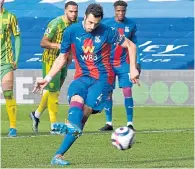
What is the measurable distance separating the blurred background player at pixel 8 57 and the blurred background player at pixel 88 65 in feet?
10.0

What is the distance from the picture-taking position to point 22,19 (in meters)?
26.3

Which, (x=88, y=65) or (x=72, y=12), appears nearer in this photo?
(x=88, y=65)

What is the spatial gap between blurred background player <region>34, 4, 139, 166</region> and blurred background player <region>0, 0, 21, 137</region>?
3.06 m

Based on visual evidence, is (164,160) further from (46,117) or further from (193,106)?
(193,106)

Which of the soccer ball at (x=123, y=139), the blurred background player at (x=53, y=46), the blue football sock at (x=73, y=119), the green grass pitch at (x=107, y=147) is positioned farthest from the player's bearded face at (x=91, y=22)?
the blurred background player at (x=53, y=46)

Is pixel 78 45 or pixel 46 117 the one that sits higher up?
pixel 78 45

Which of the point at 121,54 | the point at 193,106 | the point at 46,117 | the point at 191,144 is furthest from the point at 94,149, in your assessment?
the point at 193,106

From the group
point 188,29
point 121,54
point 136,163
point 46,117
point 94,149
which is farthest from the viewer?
point 188,29

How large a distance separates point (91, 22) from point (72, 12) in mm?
4053

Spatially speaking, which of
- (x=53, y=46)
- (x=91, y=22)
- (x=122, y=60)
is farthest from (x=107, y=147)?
(x=122, y=60)

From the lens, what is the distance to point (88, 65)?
10281 mm

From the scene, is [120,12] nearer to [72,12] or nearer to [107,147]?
[72,12]

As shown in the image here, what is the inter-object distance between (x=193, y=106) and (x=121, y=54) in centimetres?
686

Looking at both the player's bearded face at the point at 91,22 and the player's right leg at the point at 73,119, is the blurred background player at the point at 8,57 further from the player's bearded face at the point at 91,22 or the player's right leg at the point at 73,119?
the player's bearded face at the point at 91,22
